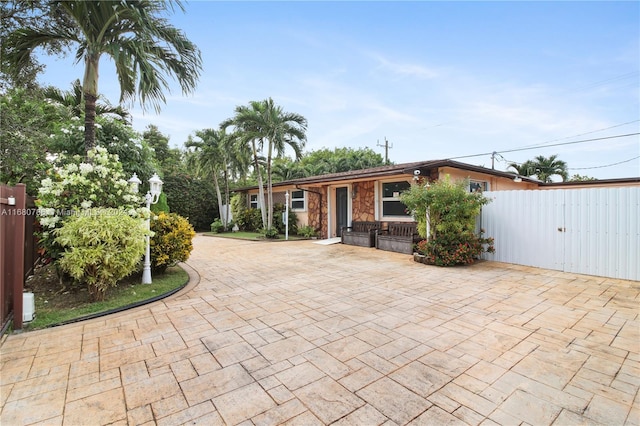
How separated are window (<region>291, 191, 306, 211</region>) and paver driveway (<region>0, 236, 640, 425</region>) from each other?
10.3 meters

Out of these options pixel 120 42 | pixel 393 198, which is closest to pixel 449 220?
pixel 393 198

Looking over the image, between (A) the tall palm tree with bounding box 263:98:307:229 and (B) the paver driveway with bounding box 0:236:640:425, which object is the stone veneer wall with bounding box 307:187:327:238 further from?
(B) the paver driveway with bounding box 0:236:640:425

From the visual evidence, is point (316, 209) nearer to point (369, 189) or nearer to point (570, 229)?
point (369, 189)

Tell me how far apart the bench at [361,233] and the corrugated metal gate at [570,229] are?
371 centimetres

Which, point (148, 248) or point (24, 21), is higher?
point (24, 21)

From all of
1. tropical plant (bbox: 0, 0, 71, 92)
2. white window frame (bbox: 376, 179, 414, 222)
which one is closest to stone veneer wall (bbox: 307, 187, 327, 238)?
white window frame (bbox: 376, 179, 414, 222)

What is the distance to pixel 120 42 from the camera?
4.90 metres

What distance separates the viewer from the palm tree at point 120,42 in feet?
15.0

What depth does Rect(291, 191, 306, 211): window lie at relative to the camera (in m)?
15.0

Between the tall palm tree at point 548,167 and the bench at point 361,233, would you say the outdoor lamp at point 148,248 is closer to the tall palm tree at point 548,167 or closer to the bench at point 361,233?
the bench at point 361,233

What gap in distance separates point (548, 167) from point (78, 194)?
29.2 m

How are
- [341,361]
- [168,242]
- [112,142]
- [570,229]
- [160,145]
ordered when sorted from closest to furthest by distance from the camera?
1. [341,361]
2. [168,242]
3. [570,229]
4. [112,142]
5. [160,145]

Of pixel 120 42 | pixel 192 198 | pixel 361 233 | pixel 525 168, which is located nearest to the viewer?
pixel 120 42

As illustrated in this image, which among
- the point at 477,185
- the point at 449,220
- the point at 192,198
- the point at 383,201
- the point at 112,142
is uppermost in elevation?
the point at 112,142
